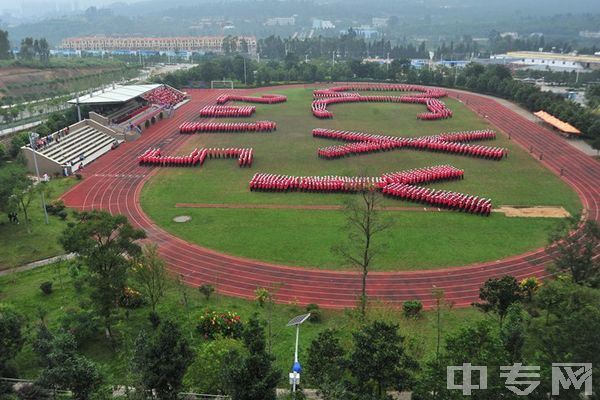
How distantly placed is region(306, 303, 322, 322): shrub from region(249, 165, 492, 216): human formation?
11.5 m

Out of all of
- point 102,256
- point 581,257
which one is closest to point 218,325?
point 102,256

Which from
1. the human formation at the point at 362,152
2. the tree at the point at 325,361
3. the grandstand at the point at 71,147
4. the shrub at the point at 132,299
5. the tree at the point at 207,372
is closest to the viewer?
the tree at the point at 325,361

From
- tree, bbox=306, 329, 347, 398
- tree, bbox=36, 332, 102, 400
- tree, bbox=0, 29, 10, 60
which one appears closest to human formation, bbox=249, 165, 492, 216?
tree, bbox=306, 329, 347, 398

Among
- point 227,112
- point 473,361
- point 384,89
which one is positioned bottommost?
point 227,112

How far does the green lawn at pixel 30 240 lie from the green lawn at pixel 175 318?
6.23 ft

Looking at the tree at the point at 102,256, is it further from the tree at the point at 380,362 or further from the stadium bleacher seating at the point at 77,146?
the stadium bleacher seating at the point at 77,146

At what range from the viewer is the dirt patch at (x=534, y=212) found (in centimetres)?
2941

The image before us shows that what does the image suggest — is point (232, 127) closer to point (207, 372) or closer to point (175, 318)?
point (175, 318)

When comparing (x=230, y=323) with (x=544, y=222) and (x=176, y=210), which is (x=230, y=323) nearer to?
(x=176, y=210)

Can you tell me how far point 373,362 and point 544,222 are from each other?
2017 cm

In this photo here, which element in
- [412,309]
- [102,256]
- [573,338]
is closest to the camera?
[573,338]

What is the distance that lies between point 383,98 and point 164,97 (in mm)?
31007

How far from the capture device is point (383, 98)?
69.5 metres

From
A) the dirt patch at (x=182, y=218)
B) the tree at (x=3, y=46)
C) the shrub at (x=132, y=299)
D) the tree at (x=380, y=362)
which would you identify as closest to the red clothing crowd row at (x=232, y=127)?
the dirt patch at (x=182, y=218)
